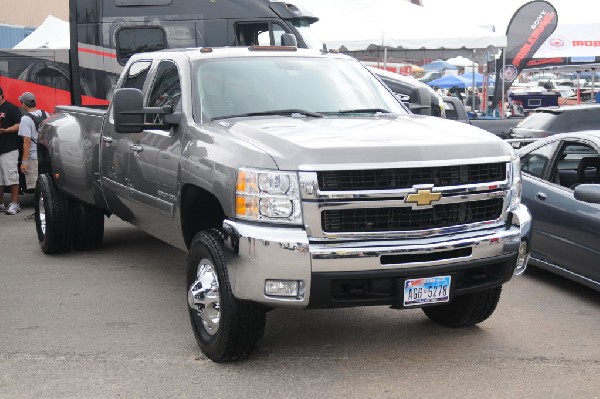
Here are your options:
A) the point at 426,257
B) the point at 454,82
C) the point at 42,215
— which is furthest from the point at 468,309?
the point at 454,82

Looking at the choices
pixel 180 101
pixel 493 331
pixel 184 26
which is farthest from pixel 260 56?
pixel 184 26

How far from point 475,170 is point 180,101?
225 centimetres

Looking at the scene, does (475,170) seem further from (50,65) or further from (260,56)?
(50,65)

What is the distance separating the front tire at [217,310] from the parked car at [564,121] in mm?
8736

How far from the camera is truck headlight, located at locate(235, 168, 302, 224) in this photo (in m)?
5.07

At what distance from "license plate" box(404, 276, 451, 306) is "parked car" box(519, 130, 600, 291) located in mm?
2197

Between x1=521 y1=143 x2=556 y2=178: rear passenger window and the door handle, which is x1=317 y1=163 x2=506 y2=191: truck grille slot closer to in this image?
the door handle

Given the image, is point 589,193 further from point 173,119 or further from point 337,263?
point 173,119

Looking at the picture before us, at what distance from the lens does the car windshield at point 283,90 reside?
20.9 ft

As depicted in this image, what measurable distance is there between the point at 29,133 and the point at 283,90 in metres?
7.18

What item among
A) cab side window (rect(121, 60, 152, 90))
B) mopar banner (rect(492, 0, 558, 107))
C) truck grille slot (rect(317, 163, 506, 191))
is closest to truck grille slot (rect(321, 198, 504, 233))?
truck grille slot (rect(317, 163, 506, 191))

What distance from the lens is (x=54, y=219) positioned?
901 centimetres

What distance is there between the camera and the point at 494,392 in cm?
503

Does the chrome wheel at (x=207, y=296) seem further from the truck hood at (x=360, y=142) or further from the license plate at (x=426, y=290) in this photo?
the license plate at (x=426, y=290)
